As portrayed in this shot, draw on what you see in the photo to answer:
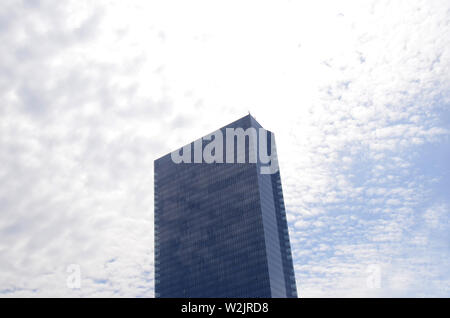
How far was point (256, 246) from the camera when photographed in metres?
182

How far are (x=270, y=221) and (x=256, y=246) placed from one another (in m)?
13.7

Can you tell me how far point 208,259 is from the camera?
196625 millimetres

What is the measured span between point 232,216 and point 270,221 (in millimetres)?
15829
